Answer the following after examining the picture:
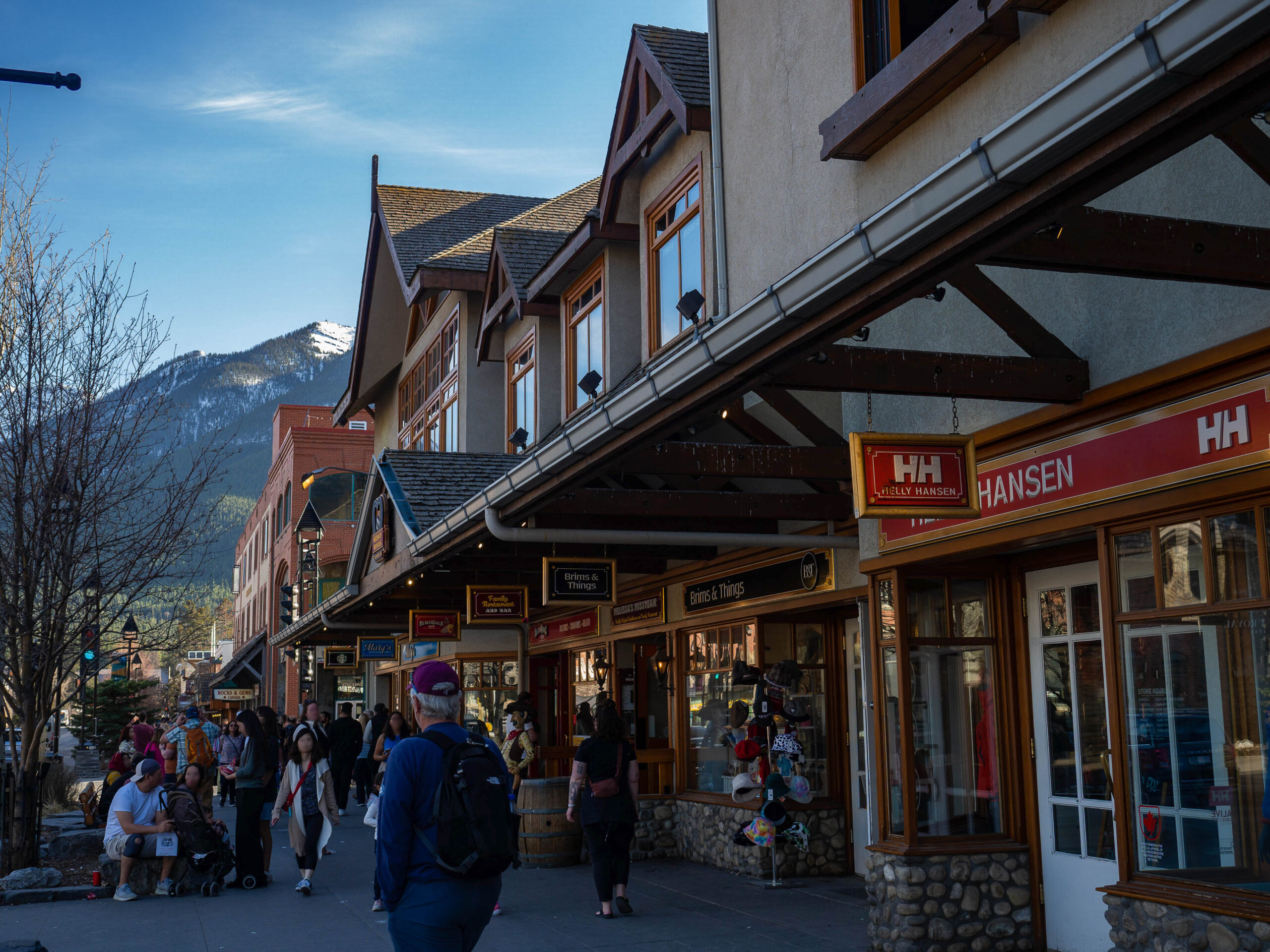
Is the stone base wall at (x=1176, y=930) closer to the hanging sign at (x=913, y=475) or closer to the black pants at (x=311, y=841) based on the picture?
the hanging sign at (x=913, y=475)

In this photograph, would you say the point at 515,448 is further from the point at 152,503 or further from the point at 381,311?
the point at 381,311

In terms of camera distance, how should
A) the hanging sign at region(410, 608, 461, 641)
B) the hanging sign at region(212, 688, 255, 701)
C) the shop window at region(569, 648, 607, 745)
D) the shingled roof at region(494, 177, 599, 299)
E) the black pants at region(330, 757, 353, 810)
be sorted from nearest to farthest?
the shop window at region(569, 648, 607, 745)
the shingled roof at region(494, 177, 599, 299)
the hanging sign at region(410, 608, 461, 641)
the black pants at region(330, 757, 353, 810)
the hanging sign at region(212, 688, 255, 701)

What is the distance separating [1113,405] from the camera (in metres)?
7.10

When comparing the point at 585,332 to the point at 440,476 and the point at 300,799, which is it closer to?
the point at 440,476

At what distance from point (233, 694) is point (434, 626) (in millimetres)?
38893

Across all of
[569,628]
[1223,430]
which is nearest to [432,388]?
[569,628]

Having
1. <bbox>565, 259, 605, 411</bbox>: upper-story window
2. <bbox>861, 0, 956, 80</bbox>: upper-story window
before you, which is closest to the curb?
<bbox>565, 259, 605, 411</bbox>: upper-story window

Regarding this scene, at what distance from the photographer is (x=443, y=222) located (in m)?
24.9

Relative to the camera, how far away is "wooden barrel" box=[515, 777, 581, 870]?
13.2 m

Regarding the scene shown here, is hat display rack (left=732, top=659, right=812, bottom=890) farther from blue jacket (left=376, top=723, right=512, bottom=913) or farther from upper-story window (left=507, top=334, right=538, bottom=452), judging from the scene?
upper-story window (left=507, top=334, right=538, bottom=452)

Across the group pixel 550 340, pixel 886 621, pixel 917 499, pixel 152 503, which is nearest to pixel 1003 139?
pixel 917 499

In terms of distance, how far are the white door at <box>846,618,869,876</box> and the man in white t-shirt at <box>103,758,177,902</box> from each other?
641 cm

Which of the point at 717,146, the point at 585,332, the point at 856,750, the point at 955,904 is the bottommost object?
the point at 955,904

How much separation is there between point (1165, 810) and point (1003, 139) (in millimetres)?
4472
